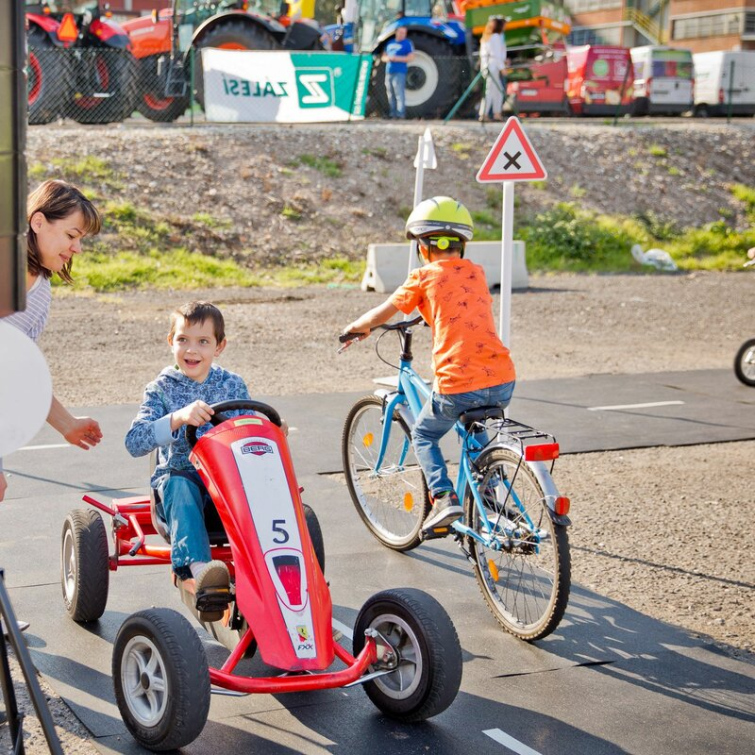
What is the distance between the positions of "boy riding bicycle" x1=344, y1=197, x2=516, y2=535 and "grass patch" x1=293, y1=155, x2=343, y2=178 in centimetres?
1466

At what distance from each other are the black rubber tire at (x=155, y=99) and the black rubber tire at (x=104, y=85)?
48cm

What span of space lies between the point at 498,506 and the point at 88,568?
173cm

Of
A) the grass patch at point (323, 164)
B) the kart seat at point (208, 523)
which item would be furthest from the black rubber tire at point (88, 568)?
the grass patch at point (323, 164)

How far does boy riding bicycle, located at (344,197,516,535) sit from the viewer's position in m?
5.01

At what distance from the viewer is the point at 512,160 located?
6.99 metres

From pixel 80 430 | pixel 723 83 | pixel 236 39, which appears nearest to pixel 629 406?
pixel 80 430

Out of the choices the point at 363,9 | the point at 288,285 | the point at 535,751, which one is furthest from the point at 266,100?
the point at 535,751

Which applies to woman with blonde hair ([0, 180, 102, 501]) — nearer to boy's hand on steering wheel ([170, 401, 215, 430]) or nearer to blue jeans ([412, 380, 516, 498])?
boy's hand on steering wheel ([170, 401, 215, 430])

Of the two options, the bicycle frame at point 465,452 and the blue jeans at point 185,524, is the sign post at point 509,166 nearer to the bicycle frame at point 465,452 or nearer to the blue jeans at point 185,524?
the bicycle frame at point 465,452

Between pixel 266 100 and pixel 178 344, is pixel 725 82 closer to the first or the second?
pixel 266 100

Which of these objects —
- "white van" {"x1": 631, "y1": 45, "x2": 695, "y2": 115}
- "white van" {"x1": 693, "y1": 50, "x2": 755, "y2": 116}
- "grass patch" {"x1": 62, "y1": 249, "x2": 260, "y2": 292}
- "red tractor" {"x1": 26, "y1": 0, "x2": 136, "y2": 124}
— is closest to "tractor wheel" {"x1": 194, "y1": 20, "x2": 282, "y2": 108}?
"red tractor" {"x1": 26, "y1": 0, "x2": 136, "y2": 124}

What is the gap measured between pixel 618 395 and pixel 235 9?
1492cm

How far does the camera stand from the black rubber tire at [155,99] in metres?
21.1

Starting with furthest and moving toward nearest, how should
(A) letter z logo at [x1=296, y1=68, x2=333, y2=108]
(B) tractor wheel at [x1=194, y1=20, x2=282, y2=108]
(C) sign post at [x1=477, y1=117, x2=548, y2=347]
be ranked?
(B) tractor wheel at [x1=194, y1=20, x2=282, y2=108]
(A) letter z logo at [x1=296, y1=68, x2=333, y2=108]
(C) sign post at [x1=477, y1=117, x2=548, y2=347]
